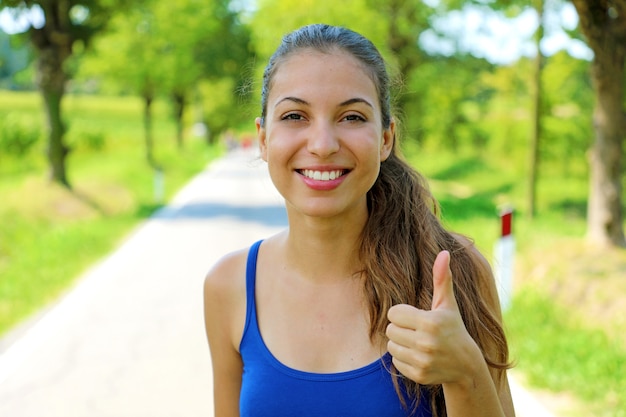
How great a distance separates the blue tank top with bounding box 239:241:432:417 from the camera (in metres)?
→ 2.03

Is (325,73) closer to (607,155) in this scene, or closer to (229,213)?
(607,155)

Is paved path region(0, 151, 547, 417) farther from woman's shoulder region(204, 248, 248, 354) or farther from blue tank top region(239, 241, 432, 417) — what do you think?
blue tank top region(239, 241, 432, 417)

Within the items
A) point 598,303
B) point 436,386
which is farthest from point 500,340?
point 598,303

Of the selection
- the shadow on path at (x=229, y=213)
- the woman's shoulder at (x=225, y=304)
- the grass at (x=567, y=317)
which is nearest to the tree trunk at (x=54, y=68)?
the shadow on path at (x=229, y=213)

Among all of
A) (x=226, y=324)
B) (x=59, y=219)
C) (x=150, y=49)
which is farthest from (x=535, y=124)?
(x=150, y=49)

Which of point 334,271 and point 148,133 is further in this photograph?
point 148,133

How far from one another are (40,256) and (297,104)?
30.7 feet

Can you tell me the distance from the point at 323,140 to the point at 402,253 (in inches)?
18.4

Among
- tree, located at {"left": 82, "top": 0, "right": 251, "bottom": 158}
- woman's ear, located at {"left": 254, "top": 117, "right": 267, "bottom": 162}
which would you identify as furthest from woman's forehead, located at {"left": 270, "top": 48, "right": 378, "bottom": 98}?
tree, located at {"left": 82, "top": 0, "right": 251, "bottom": 158}

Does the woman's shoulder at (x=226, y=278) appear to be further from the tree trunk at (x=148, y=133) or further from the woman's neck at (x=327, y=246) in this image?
the tree trunk at (x=148, y=133)

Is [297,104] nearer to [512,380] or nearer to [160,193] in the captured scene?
[512,380]

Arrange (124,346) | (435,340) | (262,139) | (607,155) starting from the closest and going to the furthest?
(435,340), (262,139), (124,346), (607,155)

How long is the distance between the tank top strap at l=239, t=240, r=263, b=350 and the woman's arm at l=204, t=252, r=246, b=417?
0.08 feet

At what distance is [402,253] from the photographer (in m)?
2.30
